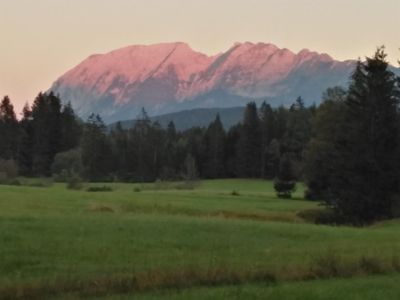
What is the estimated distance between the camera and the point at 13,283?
46.4 feet

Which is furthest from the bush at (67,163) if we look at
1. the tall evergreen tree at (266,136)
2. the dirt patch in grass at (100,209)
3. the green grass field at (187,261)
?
the green grass field at (187,261)

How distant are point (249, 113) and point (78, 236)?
125 m

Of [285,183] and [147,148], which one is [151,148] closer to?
[147,148]

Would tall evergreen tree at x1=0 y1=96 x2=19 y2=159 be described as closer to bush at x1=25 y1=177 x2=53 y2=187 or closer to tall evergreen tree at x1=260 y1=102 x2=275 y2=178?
bush at x1=25 y1=177 x2=53 y2=187

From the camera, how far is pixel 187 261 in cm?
1853

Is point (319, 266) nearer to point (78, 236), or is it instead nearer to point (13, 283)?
point (13, 283)

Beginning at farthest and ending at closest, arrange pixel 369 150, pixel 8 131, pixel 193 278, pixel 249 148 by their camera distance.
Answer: pixel 8 131, pixel 249 148, pixel 369 150, pixel 193 278

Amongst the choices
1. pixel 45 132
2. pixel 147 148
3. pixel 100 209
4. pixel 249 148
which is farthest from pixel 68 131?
pixel 100 209

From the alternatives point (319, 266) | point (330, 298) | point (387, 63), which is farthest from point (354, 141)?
point (330, 298)

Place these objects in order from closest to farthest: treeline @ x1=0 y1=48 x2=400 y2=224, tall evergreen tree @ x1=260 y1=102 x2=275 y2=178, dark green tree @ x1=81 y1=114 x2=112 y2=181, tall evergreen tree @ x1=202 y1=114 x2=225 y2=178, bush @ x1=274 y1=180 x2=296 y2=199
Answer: bush @ x1=274 y1=180 x2=296 y2=199
treeline @ x1=0 y1=48 x2=400 y2=224
dark green tree @ x1=81 y1=114 x2=112 y2=181
tall evergreen tree @ x1=260 y1=102 x2=275 y2=178
tall evergreen tree @ x1=202 y1=114 x2=225 y2=178

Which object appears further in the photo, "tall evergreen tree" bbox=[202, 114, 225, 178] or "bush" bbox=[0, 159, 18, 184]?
"tall evergreen tree" bbox=[202, 114, 225, 178]

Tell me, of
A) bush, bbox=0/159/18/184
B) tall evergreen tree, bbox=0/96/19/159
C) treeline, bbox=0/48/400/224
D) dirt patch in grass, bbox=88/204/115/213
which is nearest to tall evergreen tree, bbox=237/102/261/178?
treeline, bbox=0/48/400/224

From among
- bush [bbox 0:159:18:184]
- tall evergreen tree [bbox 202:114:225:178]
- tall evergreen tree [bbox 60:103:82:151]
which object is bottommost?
bush [bbox 0:159:18:184]

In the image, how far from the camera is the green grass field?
1352 centimetres
